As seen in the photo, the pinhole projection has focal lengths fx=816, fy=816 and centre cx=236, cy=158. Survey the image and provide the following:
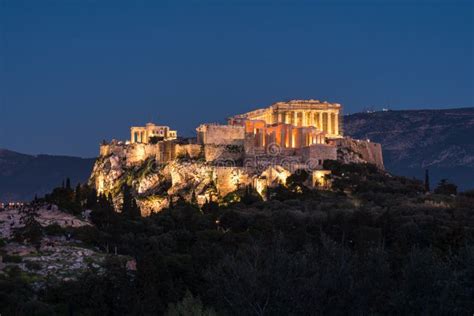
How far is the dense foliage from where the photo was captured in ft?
96.8

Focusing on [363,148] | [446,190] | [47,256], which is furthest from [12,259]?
[363,148]

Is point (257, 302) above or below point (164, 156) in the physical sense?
below

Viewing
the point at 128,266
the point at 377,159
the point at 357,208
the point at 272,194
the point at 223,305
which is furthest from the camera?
the point at 377,159

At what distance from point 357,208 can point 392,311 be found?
2909cm

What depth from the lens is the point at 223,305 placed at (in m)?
31.4

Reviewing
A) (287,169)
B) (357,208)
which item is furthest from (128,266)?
(287,169)

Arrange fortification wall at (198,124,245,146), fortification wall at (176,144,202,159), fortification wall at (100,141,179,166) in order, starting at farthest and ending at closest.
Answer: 1. fortification wall at (100,141,179,166)
2. fortification wall at (198,124,245,146)
3. fortification wall at (176,144,202,159)

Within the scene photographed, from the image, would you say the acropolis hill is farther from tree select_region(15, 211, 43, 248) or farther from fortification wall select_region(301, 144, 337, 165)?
tree select_region(15, 211, 43, 248)

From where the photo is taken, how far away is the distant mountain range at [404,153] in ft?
369

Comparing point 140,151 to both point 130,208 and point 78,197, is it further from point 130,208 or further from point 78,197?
point 130,208

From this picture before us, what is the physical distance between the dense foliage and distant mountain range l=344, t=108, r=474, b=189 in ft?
162

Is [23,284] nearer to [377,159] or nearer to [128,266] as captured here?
[128,266]

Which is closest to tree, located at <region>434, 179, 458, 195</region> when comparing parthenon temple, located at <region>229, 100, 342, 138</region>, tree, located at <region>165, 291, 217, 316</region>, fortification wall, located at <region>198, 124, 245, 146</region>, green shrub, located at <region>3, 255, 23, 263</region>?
parthenon temple, located at <region>229, 100, 342, 138</region>

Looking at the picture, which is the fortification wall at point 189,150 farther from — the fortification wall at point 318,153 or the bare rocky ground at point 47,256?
the bare rocky ground at point 47,256
